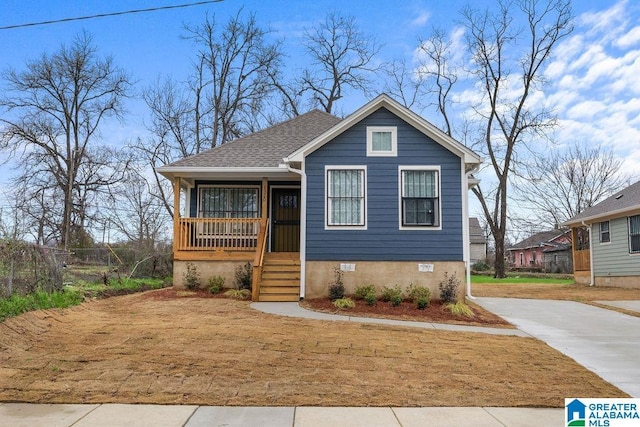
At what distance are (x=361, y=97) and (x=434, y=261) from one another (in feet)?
69.9

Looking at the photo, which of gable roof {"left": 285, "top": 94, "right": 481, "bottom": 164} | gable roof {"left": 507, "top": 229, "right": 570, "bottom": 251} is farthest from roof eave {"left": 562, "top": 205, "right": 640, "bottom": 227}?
gable roof {"left": 507, "top": 229, "right": 570, "bottom": 251}

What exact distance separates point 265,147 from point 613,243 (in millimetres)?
14831

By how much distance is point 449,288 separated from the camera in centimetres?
1216

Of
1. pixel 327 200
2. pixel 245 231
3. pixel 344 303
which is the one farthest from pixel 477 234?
pixel 344 303

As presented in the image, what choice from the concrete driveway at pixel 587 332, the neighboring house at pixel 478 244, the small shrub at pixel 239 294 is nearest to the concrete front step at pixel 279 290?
the small shrub at pixel 239 294

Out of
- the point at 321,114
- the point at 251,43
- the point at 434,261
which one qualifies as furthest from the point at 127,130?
the point at 434,261

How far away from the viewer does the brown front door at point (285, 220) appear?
608 inches

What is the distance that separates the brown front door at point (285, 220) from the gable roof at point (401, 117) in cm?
286

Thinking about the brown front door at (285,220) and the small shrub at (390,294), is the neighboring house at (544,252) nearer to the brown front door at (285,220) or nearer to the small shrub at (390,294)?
the brown front door at (285,220)

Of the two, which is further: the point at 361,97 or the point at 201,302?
the point at 361,97

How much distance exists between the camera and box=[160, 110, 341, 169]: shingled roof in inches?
569

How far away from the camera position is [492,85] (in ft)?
98.8

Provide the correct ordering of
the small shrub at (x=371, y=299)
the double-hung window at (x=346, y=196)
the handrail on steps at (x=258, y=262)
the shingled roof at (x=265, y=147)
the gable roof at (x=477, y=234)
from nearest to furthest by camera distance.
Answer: the small shrub at (x=371, y=299), the handrail on steps at (x=258, y=262), the double-hung window at (x=346, y=196), the shingled roof at (x=265, y=147), the gable roof at (x=477, y=234)

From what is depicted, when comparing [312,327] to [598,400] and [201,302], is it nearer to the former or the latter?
[201,302]
